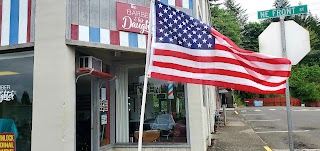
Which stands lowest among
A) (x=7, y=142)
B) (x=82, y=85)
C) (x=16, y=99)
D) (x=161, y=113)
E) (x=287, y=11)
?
(x=7, y=142)

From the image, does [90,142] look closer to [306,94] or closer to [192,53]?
[192,53]

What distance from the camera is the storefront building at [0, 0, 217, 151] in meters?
6.68

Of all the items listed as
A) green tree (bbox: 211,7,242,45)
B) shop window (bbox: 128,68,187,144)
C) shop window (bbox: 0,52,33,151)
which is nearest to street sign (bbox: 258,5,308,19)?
shop window (bbox: 128,68,187,144)

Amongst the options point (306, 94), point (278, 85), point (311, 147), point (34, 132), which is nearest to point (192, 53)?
point (278, 85)

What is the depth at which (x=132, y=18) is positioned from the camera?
760cm

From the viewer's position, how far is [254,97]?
53.8 meters

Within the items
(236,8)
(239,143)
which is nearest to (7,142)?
(239,143)

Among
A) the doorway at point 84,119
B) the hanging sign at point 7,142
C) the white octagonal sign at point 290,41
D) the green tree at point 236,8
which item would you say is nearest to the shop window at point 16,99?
the hanging sign at point 7,142

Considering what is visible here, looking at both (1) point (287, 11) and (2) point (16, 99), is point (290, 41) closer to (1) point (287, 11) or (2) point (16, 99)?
(1) point (287, 11)

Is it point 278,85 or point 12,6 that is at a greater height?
point 12,6

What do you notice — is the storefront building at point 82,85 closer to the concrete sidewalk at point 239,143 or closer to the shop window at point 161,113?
the shop window at point 161,113

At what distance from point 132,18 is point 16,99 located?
3349 millimetres

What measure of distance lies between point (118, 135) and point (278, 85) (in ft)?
17.1

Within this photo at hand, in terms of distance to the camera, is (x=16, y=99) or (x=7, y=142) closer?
(x=7, y=142)
